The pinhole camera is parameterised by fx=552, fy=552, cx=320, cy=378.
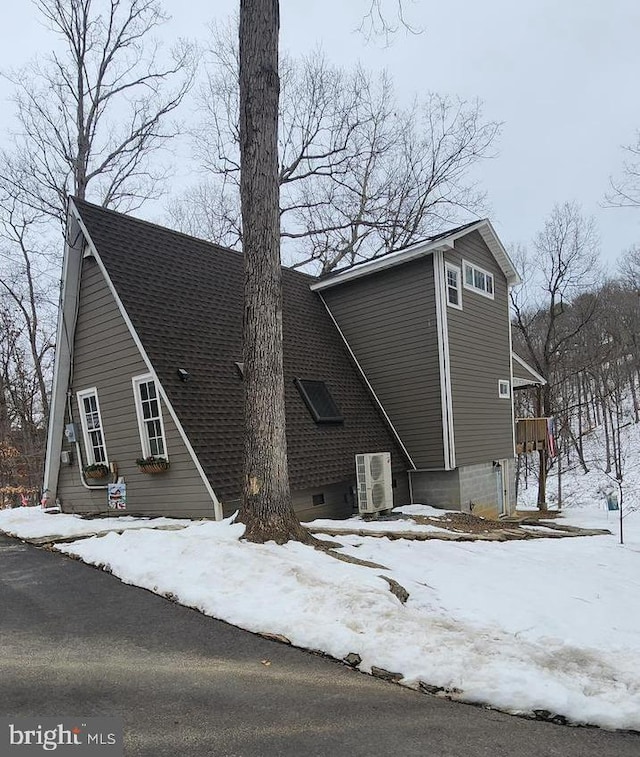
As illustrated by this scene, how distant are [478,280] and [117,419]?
961 centimetres

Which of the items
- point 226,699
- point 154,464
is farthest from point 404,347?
point 226,699

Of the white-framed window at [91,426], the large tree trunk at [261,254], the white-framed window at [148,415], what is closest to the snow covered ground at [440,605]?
the large tree trunk at [261,254]

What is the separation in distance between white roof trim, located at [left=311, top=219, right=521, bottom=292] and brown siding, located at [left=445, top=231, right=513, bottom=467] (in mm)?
244

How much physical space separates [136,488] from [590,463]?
30.7 meters

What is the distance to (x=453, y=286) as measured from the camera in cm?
1329

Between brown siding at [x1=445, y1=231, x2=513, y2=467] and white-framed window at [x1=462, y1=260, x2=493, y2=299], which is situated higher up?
white-framed window at [x1=462, y1=260, x2=493, y2=299]

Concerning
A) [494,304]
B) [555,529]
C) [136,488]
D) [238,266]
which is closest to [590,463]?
[494,304]

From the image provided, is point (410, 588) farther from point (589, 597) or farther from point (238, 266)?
point (238, 266)

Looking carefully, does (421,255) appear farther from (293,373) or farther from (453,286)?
(293,373)

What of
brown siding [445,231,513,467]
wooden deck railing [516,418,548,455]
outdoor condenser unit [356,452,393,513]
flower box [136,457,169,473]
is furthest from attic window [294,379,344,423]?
wooden deck railing [516,418,548,455]

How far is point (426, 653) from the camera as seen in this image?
3664mm

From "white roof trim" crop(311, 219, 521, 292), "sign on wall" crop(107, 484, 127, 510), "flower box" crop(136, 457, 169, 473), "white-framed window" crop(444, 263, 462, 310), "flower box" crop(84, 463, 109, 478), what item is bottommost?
"sign on wall" crop(107, 484, 127, 510)

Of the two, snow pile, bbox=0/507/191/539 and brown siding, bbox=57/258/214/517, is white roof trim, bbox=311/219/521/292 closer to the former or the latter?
brown siding, bbox=57/258/214/517

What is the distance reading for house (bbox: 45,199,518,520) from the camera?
909 cm
